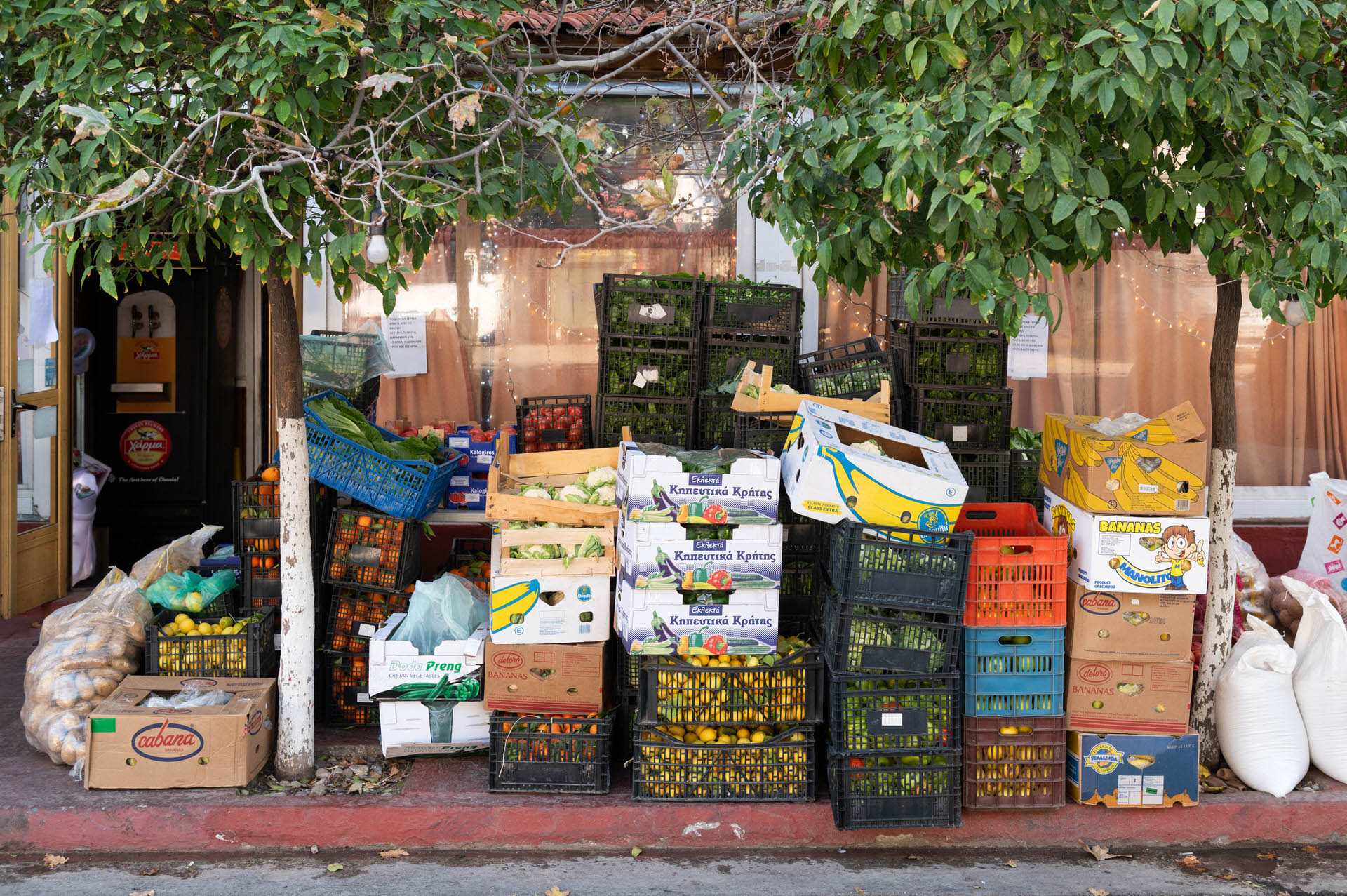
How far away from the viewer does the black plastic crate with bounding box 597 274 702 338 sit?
21.5ft

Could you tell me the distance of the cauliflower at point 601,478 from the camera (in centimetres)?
586

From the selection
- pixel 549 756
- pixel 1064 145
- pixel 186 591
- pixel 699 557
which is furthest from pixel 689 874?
pixel 1064 145

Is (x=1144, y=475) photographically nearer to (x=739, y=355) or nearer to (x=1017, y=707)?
(x=1017, y=707)

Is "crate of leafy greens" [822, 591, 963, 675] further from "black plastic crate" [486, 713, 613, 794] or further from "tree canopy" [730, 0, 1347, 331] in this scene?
"tree canopy" [730, 0, 1347, 331]

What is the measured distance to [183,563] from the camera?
679 cm

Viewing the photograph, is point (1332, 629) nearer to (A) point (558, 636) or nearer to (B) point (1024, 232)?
(B) point (1024, 232)

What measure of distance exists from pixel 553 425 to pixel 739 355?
127 cm

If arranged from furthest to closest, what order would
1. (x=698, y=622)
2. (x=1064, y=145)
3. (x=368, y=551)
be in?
(x=368, y=551) < (x=698, y=622) < (x=1064, y=145)

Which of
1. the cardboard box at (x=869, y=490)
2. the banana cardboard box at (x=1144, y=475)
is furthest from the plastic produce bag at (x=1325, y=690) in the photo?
the cardboard box at (x=869, y=490)

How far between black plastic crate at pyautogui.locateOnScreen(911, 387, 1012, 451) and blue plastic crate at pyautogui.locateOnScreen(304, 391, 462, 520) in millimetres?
2727

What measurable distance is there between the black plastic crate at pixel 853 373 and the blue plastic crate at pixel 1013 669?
1731mm

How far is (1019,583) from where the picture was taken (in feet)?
16.7

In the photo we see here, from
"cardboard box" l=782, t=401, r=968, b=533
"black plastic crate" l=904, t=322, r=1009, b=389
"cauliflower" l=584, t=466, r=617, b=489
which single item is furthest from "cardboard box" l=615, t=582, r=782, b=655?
"black plastic crate" l=904, t=322, r=1009, b=389

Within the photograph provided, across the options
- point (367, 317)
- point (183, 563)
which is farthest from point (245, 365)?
point (183, 563)
